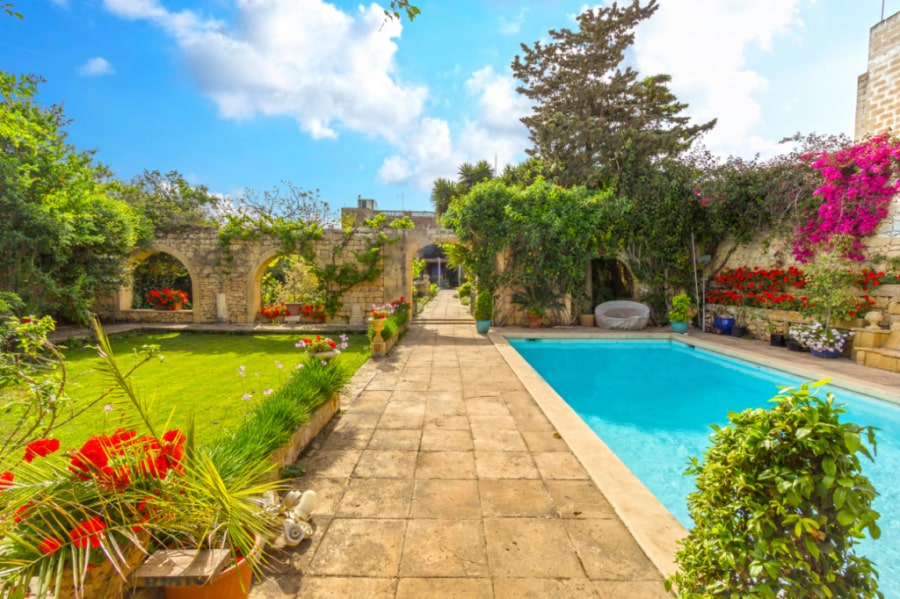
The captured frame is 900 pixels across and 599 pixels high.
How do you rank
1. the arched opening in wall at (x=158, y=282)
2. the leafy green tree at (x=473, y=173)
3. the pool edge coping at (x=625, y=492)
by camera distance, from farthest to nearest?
the leafy green tree at (x=473, y=173) → the arched opening in wall at (x=158, y=282) → the pool edge coping at (x=625, y=492)

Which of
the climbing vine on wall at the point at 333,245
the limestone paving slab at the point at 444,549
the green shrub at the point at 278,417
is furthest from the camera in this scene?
the climbing vine on wall at the point at 333,245

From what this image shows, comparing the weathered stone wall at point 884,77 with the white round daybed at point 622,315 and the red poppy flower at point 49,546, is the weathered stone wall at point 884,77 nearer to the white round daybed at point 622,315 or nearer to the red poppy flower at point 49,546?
the white round daybed at point 622,315

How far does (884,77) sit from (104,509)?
15140 mm

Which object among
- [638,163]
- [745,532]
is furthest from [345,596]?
[638,163]

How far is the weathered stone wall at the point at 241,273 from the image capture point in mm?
12008

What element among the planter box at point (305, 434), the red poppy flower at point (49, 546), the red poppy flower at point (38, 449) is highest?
the red poppy flower at point (38, 449)

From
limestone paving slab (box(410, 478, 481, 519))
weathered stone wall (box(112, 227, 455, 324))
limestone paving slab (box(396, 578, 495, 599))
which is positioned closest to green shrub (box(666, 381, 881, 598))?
limestone paving slab (box(396, 578, 495, 599))

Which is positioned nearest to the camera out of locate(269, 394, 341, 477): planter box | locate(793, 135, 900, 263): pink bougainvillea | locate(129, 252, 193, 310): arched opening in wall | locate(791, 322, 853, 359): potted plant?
locate(269, 394, 341, 477): planter box

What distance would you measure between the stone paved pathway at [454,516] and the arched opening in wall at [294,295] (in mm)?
8682

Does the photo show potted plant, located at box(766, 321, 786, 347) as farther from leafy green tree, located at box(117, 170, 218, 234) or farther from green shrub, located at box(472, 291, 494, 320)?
leafy green tree, located at box(117, 170, 218, 234)

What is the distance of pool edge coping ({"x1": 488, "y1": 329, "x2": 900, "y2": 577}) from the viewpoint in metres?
2.22

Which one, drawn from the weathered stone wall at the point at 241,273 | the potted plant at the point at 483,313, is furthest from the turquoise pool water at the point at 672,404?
the weathered stone wall at the point at 241,273

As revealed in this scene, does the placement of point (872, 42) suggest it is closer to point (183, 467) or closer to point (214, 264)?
point (183, 467)

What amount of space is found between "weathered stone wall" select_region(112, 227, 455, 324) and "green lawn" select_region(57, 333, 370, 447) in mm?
1825
